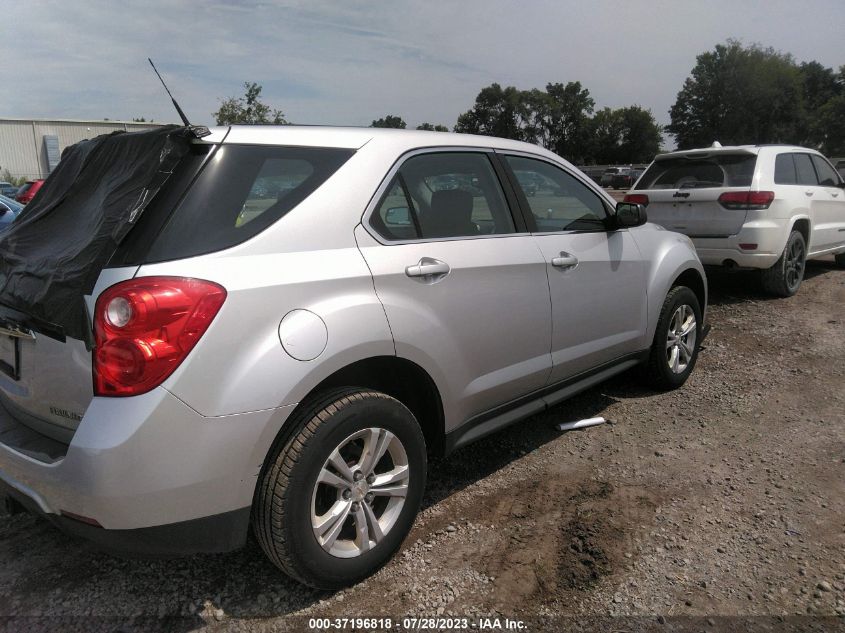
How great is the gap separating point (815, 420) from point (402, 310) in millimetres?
3177

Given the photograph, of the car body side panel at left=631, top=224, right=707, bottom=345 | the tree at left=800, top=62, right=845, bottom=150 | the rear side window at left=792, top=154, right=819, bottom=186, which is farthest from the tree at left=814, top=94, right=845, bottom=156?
the car body side panel at left=631, top=224, right=707, bottom=345

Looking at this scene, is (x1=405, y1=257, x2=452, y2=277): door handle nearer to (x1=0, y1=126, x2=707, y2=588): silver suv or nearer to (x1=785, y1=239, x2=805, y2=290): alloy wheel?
(x1=0, y1=126, x2=707, y2=588): silver suv

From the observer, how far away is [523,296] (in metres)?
3.05

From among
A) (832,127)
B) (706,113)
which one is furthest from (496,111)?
(832,127)

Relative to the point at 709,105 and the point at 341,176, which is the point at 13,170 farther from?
the point at 709,105

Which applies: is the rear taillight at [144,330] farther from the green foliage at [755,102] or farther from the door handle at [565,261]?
the green foliage at [755,102]

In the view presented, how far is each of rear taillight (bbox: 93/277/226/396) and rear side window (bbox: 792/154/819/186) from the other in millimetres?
7549

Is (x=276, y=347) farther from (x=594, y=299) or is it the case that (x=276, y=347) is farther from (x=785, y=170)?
(x=785, y=170)

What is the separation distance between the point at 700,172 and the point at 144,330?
21.9ft

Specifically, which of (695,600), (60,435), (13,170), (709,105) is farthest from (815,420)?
(709,105)

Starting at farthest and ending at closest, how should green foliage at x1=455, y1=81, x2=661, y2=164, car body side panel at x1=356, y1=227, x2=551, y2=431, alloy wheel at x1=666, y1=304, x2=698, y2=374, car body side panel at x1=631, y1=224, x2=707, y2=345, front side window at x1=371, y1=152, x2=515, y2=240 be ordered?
1. green foliage at x1=455, y1=81, x2=661, y2=164
2. alloy wheel at x1=666, y1=304, x2=698, y2=374
3. car body side panel at x1=631, y1=224, x2=707, y2=345
4. front side window at x1=371, y1=152, x2=515, y2=240
5. car body side panel at x1=356, y1=227, x2=551, y2=431

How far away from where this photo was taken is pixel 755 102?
71.0 metres

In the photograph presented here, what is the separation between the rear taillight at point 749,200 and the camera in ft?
21.5

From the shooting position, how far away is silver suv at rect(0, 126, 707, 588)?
1916 millimetres
